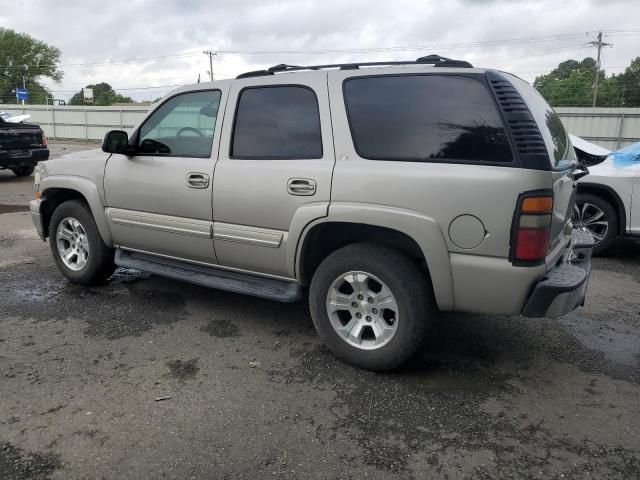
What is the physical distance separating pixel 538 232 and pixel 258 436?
71.5 inches

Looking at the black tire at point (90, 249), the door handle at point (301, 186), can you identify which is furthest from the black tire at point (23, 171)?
the door handle at point (301, 186)

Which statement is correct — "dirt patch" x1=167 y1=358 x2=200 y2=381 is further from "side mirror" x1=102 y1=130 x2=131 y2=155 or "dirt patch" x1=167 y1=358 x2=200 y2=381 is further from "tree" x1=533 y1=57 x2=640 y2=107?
"tree" x1=533 y1=57 x2=640 y2=107

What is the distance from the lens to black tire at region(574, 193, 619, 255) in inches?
250

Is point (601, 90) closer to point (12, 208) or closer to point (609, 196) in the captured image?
point (609, 196)

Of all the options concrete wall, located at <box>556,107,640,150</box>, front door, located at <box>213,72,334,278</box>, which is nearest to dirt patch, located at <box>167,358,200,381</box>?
front door, located at <box>213,72,334,278</box>

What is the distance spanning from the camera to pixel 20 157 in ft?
41.5

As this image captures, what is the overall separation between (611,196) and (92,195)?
18.3ft

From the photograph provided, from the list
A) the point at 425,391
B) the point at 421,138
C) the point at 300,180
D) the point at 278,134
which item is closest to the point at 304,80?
the point at 278,134

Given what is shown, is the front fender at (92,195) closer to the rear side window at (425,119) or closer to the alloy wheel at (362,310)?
the alloy wheel at (362,310)

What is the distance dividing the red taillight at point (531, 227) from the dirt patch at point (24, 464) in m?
2.53

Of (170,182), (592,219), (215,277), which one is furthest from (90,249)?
(592,219)

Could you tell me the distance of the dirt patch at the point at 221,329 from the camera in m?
4.08

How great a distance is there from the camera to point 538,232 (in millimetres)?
2926

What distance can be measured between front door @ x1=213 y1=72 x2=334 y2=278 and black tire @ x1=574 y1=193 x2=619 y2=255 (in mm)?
4208
